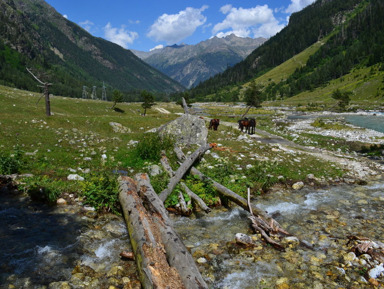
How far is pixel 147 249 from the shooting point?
20.3ft

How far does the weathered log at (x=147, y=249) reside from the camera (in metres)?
5.33

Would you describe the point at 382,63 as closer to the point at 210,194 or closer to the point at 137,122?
the point at 137,122

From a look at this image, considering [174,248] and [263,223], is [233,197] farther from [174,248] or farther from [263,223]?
[174,248]

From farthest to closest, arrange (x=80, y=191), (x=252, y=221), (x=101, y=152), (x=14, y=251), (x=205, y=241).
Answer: (x=101, y=152) < (x=80, y=191) < (x=252, y=221) < (x=205, y=241) < (x=14, y=251)

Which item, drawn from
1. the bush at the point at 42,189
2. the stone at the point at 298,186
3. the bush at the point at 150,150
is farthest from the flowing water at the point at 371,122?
the bush at the point at 42,189

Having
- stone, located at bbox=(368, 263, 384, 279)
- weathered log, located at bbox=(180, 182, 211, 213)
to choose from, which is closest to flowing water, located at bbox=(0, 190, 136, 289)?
weathered log, located at bbox=(180, 182, 211, 213)

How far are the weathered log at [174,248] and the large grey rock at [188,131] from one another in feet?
37.9

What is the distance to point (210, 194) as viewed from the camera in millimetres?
11266

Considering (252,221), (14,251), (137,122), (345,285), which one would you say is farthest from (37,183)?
(137,122)

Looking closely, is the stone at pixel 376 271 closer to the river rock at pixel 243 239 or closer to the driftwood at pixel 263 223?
the driftwood at pixel 263 223

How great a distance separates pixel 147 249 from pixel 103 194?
14.3ft

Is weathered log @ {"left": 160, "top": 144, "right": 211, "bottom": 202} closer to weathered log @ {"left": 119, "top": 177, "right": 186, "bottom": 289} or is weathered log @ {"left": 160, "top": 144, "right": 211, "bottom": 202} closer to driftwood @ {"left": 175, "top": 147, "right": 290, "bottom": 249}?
weathered log @ {"left": 119, "top": 177, "right": 186, "bottom": 289}

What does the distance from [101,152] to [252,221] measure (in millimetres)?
11432

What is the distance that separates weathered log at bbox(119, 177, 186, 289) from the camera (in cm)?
533
